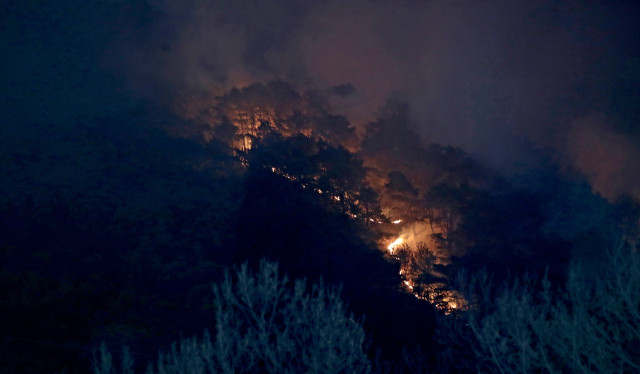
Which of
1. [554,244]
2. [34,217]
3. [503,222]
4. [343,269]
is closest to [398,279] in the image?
[343,269]

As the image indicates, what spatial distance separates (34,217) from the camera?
27641mm

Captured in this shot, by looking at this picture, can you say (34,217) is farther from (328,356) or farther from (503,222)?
(503,222)

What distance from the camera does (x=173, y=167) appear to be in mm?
35062

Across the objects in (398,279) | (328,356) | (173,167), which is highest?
(173,167)

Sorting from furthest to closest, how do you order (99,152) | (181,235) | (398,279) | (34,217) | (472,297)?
(99,152) → (181,235) → (34,217) → (398,279) → (472,297)

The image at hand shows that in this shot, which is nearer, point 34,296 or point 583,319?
point 583,319

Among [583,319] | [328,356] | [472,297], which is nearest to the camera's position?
[583,319]

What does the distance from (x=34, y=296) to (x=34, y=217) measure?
7.51 meters

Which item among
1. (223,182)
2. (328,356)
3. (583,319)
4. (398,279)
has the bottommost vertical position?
(328,356)

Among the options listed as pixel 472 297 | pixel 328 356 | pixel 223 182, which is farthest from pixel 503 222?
pixel 223 182

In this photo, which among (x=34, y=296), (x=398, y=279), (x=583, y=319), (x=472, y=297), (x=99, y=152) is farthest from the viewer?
(x=99, y=152)

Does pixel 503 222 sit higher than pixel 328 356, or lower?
higher

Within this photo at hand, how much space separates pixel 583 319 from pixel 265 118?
2575cm

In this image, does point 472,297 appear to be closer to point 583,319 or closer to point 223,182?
point 583,319
